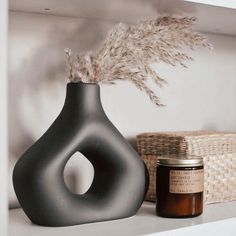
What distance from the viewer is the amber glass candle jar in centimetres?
69

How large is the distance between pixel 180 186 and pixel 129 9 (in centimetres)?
28

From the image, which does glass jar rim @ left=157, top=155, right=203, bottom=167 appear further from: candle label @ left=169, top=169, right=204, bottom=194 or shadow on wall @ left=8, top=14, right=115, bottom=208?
shadow on wall @ left=8, top=14, right=115, bottom=208

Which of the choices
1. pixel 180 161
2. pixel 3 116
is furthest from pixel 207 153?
pixel 3 116

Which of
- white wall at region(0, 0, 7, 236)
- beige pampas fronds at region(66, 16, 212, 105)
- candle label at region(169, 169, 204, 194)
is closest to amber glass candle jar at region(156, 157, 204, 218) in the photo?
candle label at region(169, 169, 204, 194)

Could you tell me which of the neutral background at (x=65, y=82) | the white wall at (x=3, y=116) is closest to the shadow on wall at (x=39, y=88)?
the neutral background at (x=65, y=82)

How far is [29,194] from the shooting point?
64 centimetres

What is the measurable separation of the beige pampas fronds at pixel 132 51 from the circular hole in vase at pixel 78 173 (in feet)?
0.57

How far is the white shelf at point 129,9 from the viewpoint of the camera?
69 centimetres

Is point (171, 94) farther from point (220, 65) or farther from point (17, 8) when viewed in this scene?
point (17, 8)

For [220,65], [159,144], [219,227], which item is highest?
[220,65]

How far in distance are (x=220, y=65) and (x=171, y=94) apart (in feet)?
0.49

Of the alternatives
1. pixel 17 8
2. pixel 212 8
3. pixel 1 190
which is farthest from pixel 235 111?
pixel 1 190

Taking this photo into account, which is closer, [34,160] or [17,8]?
[34,160]

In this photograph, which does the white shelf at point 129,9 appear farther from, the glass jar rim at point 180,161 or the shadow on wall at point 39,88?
the glass jar rim at point 180,161
